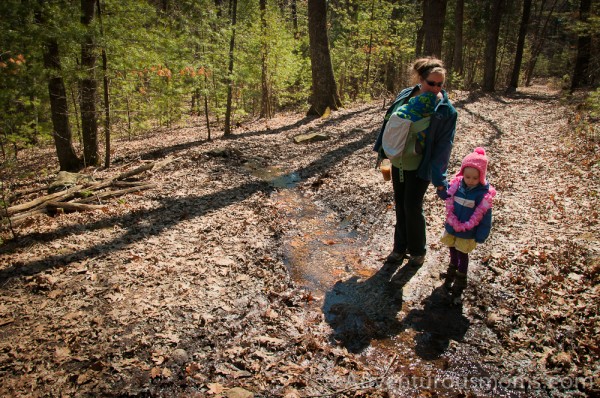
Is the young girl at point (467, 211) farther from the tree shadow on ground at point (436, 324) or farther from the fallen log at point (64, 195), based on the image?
the fallen log at point (64, 195)

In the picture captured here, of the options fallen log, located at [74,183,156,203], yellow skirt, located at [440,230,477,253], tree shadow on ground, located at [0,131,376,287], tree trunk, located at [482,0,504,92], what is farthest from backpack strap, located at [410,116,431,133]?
tree trunk, located at [482,0,504,92]

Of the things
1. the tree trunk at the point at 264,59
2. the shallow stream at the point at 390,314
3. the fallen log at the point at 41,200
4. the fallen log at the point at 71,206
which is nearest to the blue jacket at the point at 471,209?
the shallow stream at the point at 390,314

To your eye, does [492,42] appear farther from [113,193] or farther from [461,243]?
[113,193]

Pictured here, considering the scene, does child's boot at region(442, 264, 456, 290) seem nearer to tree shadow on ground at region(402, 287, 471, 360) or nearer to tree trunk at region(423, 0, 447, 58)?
tree shadow on ground at region(402, 287, 471, 360)

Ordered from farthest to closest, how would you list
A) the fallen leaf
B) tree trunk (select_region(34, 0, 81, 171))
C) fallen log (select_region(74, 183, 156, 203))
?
tree trunk (select_region(34, 0, 81, 171)), fallen log (select_region(74, 183, 156, 203)), the fallen leaf

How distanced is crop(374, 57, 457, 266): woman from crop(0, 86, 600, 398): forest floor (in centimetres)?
78

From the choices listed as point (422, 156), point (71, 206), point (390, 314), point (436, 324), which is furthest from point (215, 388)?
point (71, 206)

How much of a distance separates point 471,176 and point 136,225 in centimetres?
553

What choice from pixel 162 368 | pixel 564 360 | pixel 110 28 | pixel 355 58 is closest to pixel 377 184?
pixel 564 360

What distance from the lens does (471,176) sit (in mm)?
3701

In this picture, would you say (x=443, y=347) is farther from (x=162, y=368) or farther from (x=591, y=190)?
(x=591, y=190)

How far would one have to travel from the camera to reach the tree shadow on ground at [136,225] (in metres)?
4.96

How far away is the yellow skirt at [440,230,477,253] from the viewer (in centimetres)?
392

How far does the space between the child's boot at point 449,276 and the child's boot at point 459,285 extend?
145 mm
